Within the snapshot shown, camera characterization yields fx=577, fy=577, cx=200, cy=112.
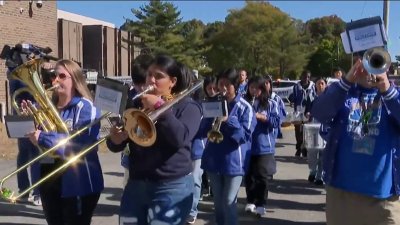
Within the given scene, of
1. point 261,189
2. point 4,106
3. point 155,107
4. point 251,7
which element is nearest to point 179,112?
point 155,107

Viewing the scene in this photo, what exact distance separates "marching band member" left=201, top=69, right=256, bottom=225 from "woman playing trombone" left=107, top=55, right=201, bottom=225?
1477 millimetres

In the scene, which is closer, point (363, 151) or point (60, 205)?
point (363, 151)

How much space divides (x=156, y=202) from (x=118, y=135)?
461mm

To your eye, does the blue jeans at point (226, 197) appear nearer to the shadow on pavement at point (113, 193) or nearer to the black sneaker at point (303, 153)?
the shadow on pavement at point (113, 193)

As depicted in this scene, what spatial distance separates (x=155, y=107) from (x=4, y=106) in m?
16.2

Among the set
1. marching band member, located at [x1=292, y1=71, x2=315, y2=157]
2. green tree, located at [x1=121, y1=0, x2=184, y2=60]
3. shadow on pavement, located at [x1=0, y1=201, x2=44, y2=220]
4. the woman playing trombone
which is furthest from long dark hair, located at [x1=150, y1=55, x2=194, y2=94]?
green tree, located at [x1=121, y1=0, x2=184, y2=60]

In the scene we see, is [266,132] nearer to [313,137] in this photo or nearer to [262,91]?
[262,91]

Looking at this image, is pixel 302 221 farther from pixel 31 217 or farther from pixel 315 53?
pixel 315 53

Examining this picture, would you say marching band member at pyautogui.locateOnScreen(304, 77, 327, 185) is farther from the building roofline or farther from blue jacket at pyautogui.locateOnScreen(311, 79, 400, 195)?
the building roofline

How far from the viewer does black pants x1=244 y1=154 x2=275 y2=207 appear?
22.0 ft

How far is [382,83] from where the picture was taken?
306cm

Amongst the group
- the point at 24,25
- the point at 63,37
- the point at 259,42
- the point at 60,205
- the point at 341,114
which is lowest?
the point at 60,205

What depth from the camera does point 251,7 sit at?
50.9 meters

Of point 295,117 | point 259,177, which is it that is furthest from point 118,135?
point 295,117
